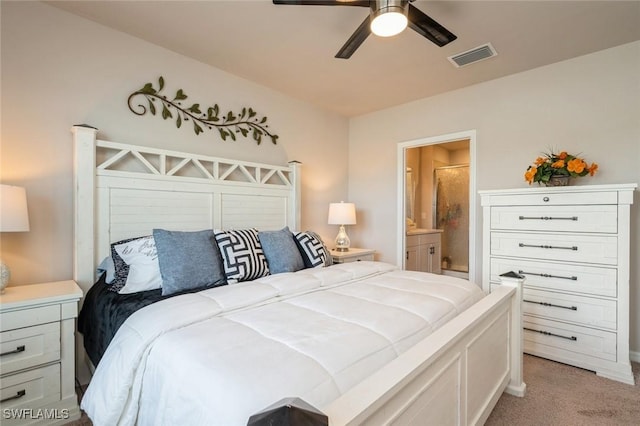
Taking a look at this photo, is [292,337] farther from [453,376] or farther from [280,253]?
[280,253]

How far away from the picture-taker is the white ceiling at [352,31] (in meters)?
2.06

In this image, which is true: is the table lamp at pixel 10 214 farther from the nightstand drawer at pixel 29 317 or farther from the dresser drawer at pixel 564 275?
the dresser drawer at pixel 564 275

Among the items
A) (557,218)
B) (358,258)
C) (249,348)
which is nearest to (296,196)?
(358,258)

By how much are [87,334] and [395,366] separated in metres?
1.87

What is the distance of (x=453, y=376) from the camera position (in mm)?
1274

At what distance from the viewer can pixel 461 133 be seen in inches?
132

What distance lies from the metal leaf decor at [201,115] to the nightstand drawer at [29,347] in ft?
5.30

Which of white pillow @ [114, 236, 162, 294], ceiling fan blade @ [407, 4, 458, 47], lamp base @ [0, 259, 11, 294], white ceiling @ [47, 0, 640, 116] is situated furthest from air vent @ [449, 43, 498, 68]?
lamp base @ [0, 259, 11, 294]

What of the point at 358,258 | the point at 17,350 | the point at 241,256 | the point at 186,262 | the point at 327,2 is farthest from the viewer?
the point at 358,258

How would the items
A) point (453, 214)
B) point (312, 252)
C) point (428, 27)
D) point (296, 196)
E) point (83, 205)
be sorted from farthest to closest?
point (453, 214), point (296, 196), point (312, 252), point (83, 205), point (428, 27)

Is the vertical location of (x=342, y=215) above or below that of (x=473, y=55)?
below

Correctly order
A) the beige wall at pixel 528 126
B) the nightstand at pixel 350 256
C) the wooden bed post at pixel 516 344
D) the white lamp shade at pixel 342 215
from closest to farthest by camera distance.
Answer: the wooden bed post at pixel 516 344 → the beige wall at pixel 528 126 → the nightstand at pixel 350 256 → the white lamp shade at pixel 342 215

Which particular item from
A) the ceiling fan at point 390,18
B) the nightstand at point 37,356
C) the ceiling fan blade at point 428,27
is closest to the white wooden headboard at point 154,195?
the nightstand at point 37,356

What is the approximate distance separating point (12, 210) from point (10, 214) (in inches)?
0.9
